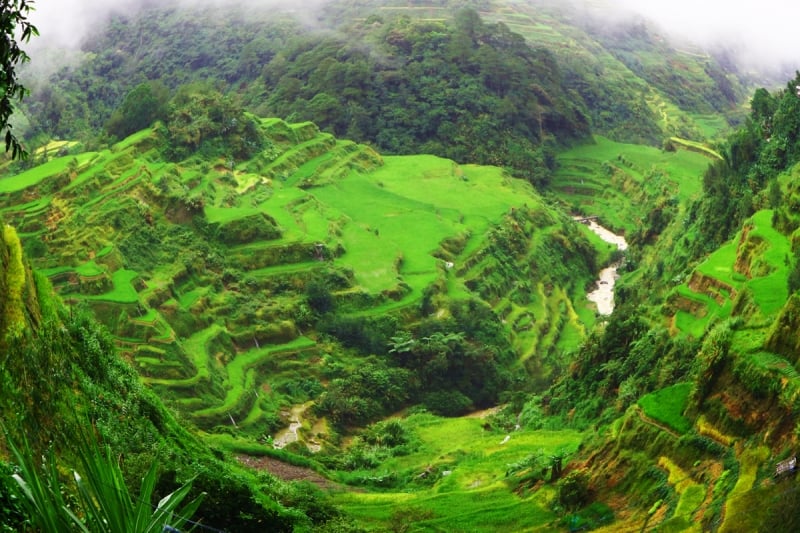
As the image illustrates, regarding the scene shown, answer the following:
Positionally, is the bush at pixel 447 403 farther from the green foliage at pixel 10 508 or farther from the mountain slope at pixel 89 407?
the green foliage at pixel 10 508

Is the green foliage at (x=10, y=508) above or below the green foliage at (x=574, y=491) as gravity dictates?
above

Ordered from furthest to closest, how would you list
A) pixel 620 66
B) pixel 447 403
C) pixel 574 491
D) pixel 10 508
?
pixel 620 66 → pixel 447 403 → pixel 574 491 → pixel 10 508

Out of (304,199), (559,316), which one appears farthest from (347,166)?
(559,316)

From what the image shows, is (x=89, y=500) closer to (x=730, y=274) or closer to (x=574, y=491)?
(x=574, y=491)

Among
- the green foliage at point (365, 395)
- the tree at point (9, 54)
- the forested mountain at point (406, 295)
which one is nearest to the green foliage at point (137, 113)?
the forested mountain at point (406, 295)

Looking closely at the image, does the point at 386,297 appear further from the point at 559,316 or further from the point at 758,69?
the point at 758,69

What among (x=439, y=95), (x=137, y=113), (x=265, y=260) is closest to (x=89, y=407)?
(x=265, y=260)

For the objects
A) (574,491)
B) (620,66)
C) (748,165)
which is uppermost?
(574,491)

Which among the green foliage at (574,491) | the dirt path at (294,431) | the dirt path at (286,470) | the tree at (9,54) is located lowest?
the dirt path at (294,431)
